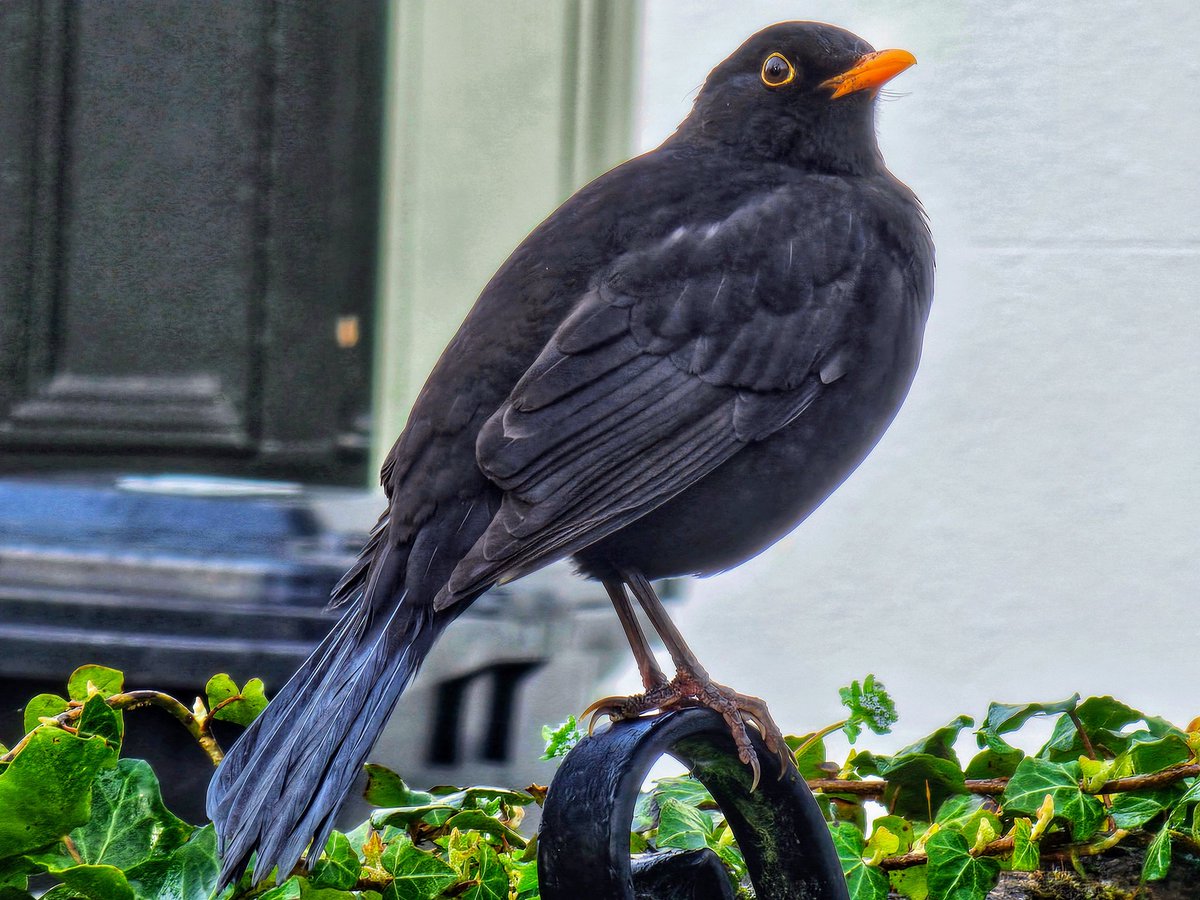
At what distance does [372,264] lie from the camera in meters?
4.32

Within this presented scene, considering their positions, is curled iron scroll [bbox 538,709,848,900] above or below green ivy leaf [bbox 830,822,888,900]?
above

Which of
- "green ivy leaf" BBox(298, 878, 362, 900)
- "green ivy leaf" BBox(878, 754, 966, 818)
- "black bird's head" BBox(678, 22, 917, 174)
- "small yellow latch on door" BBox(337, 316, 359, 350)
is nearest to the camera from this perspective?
"green ivy leaf" BBox(298, 878, 362, 900)

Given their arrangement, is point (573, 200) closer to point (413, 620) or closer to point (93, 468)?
point (413, 620)

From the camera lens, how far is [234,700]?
171 cm

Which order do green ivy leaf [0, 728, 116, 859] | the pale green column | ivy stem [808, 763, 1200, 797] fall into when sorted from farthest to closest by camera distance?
the pale green column
ivy stem [808, 763, 1200, 797]
green ivy leaf [0, 728, 116, 859]

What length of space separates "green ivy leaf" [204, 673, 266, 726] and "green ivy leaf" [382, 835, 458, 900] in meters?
0.27

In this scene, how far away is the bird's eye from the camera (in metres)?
2.14

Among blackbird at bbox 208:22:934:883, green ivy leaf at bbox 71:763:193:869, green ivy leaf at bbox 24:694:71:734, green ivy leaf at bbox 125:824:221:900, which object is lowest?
green ivy leaf at bbox 125:824:221:900

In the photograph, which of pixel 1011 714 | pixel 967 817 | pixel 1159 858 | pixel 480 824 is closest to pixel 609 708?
pixel 480 824

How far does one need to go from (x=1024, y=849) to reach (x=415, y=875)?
69cm

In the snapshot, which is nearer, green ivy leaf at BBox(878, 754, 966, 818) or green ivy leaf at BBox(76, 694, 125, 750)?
green ivy leaf at BBox(76, 694, 125, 750)

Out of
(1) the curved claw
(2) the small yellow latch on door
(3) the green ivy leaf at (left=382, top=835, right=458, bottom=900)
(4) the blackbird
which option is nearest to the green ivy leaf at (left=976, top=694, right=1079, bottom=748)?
(4) the blackbird

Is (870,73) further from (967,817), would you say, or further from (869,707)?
(967,817)

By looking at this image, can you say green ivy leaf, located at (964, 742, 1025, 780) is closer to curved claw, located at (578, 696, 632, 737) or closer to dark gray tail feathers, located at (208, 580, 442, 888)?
curved claw, located at (578, 696, 632, 737)
